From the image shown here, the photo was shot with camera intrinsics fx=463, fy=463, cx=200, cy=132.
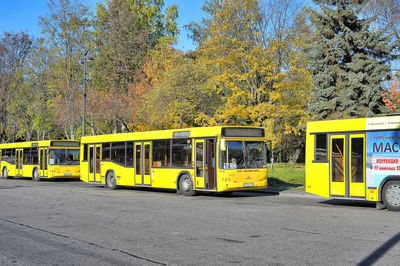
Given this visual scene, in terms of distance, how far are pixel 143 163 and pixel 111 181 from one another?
312 centimetres

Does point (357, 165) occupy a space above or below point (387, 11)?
below

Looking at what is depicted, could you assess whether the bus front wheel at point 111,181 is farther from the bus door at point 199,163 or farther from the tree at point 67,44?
the tree at point 67,44

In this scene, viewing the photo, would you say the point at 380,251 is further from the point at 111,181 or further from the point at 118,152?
the point at 111,181

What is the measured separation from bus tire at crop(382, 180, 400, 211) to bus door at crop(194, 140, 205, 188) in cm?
731

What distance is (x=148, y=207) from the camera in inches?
579

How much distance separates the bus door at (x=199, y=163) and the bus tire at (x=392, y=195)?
24.0ft

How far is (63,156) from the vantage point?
30.9m

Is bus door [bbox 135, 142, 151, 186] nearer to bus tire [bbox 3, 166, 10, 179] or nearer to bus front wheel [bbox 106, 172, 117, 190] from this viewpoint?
bus front wheel [bbox 106, 172, 117, 190]

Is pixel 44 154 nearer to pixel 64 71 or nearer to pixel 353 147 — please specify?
pixel 64 71

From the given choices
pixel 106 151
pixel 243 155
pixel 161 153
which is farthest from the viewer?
pixel 106 151

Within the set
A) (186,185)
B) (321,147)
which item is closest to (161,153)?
(186,185)

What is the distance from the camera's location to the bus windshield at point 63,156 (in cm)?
3080

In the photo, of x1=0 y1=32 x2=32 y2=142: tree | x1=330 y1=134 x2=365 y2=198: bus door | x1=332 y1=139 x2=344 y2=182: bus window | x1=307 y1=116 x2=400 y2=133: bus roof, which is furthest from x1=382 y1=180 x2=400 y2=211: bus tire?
x1=0 y1=32 x2=32 y2=142: tree

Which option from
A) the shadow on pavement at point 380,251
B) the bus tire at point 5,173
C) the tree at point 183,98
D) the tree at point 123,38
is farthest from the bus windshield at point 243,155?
the tree at point 123,38
